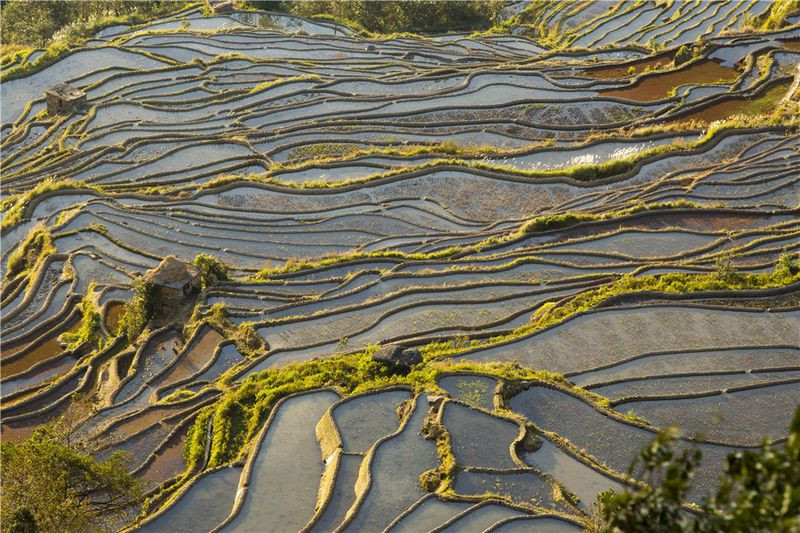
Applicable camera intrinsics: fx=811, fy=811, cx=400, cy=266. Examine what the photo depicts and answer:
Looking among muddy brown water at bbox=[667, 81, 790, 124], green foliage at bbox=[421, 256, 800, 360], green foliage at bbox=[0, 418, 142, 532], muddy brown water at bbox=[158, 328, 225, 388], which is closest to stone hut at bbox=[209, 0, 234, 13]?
muddy brown water at bbox=[667, 81, 790, 124]

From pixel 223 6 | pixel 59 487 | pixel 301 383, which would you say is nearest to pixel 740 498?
pixel 301 383

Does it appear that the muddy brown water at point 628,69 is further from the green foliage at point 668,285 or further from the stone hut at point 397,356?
the stone hut at point 397,356

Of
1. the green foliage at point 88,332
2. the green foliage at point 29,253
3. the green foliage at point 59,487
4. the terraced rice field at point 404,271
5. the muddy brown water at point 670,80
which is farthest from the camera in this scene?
the muddy brown water at point 670,80

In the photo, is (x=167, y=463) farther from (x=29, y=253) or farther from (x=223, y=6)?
(x=223, y=6)

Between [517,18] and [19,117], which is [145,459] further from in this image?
[517,18]

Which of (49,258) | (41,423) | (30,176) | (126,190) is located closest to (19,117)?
(30,176)

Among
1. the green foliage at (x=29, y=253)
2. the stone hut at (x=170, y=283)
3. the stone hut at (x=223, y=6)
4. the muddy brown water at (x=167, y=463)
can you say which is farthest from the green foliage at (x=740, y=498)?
the stone hut at (x=223, y=6)
